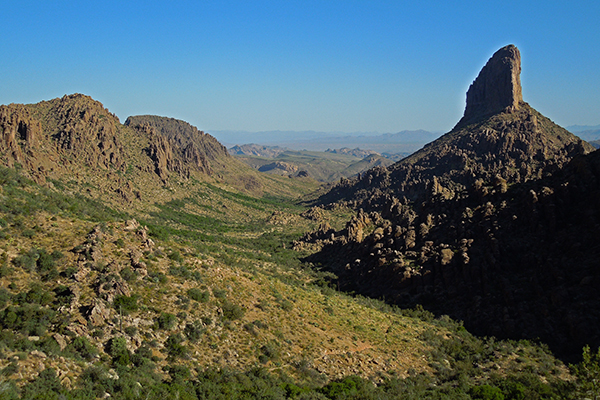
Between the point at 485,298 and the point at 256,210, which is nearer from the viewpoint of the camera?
the point at 485,298

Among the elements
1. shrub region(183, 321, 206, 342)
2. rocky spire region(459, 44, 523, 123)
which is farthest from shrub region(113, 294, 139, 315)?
rocky spire region(459, 44, 523, 123)

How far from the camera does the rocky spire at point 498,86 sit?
140 metres

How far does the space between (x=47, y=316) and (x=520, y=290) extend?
37959 millimetres

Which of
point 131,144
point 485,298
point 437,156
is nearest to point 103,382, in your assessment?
point 485,298

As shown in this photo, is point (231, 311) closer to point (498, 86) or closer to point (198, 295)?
point (198, 295)

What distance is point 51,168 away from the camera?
8038 cm

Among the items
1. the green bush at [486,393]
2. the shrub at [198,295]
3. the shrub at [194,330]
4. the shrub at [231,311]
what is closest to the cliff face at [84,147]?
the shrub at [198,295]

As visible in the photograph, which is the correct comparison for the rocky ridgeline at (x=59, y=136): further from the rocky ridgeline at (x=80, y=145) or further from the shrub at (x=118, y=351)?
the shrub at (x=118, y=351)

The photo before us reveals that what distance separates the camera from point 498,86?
144750mm

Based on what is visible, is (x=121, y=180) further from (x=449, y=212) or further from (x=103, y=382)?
(x=103, y=382)

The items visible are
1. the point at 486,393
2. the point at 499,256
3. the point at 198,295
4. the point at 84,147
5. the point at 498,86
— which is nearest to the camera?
the point at 486,393

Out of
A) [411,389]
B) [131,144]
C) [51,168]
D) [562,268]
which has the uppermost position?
[131,144]

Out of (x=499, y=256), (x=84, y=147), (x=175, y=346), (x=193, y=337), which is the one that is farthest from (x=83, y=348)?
(x=84, y=147)

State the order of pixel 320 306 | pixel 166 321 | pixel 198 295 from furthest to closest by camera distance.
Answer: pixel 320 306 → pixel 198 295 → pixel 166 321
